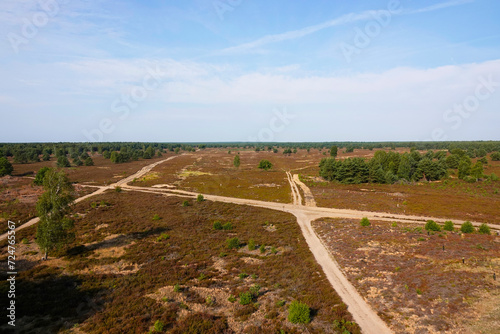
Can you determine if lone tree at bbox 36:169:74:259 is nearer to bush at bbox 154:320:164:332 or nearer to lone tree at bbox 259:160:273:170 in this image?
bush at bbox 154:320:164:332

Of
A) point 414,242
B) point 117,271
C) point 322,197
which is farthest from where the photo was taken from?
point 322,197

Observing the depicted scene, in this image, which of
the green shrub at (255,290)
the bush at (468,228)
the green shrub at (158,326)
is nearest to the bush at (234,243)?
the green shrub at (255,290)

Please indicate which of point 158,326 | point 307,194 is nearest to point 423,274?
point 158,326

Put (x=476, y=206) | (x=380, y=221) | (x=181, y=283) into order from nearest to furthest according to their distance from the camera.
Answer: (x=181, y=283)
(x=380, y=221)
(x=476, y=206)

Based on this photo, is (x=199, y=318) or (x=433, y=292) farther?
(x=433, y=292)

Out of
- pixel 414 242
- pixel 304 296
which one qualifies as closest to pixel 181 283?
pixel 304 296

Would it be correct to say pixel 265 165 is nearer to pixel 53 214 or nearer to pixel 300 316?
pixel 53 214

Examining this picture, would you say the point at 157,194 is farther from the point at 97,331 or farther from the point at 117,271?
the point at 97,331

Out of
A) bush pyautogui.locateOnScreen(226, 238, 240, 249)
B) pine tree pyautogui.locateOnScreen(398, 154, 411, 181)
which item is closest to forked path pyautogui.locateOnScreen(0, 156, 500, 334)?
bush pyautogui.locateOnScreen(226, 238, 240, 249)
